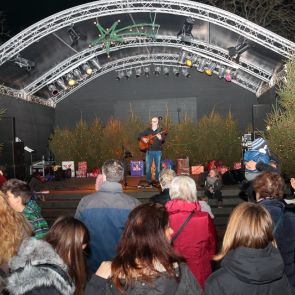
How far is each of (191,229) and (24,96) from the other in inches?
567

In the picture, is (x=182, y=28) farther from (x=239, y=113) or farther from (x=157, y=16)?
(x=239, y=113)

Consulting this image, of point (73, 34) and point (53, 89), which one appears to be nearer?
point (73, 34)

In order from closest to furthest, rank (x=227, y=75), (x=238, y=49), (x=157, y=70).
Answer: (x=238, y=49)
(x=227, y=75)
(x=157, y=70)

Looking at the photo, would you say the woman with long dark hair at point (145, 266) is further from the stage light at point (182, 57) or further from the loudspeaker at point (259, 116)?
the stage light at point (182, 57)

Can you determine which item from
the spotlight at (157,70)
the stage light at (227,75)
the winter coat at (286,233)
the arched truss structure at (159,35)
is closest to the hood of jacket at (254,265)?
the winter coat at (286,233)

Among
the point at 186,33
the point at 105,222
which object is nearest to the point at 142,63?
the point at 186,33

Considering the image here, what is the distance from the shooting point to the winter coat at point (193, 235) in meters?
3.17

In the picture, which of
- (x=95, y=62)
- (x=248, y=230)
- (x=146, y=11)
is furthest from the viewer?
(x=95, y=62)

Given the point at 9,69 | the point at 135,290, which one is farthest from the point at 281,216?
the point at 9,69

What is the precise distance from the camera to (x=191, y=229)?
10.4 ft

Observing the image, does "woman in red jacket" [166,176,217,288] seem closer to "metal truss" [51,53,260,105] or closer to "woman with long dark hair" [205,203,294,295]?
"woman with long dark hair" [205,203,294,295]

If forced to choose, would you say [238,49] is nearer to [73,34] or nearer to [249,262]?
[73,34]

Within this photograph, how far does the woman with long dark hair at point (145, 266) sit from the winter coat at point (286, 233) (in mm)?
1014

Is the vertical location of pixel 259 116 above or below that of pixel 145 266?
above
